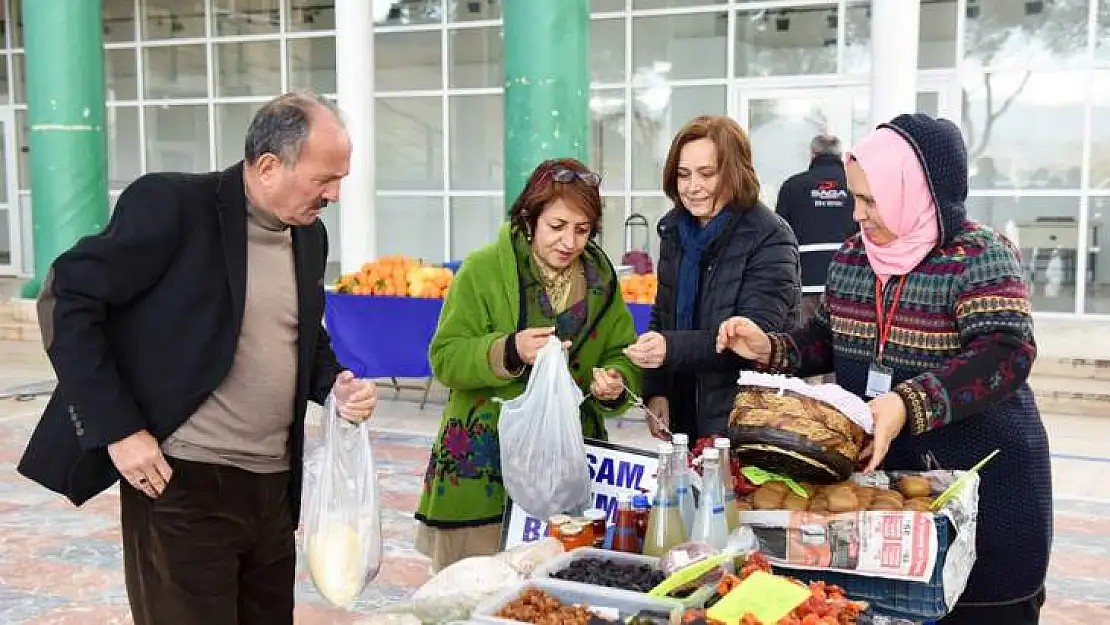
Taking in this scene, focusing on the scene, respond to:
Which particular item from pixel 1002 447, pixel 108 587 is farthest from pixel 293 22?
pixel 1002 447

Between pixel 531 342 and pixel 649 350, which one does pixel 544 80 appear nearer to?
pixel 649 350

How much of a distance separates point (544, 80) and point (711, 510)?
24.1 ft

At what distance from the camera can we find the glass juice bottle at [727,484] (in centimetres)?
208

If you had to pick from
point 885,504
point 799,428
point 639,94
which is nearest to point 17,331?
point 639,94

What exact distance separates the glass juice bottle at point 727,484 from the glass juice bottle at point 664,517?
0.35 ft

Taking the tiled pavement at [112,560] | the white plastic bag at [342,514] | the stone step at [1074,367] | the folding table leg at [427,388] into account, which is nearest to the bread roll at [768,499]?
the white plastic bag at [342,514]

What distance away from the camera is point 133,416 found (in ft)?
7.06

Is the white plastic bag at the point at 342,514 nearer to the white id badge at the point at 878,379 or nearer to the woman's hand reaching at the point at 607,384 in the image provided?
the woman's hand reaching at the point at 607,384

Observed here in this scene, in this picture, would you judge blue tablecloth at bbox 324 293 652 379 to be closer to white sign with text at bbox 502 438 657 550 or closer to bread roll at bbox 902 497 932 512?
white sign with text at bbox 502 438 657 550

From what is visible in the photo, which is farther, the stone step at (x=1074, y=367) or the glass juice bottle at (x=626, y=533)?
the stone step at (x=1074, y=367)

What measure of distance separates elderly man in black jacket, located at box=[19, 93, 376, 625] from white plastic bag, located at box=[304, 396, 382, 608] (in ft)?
0.23

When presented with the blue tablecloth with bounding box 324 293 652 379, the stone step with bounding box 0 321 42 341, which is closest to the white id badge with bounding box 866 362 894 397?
the blue tablecloth with bounding box 324 293 652 379

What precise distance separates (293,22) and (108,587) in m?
11.3

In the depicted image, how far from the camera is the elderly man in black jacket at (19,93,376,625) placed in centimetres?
212
